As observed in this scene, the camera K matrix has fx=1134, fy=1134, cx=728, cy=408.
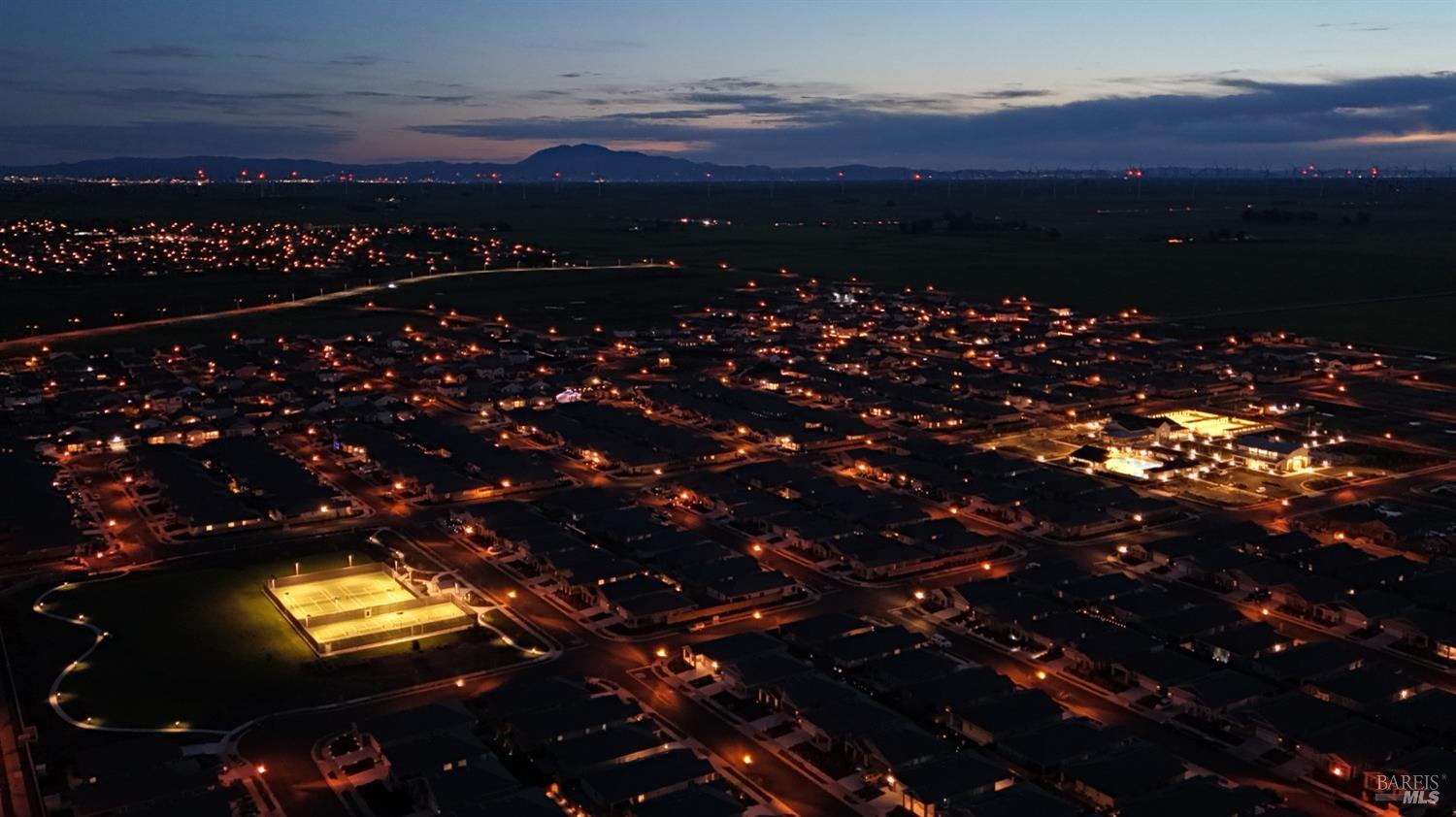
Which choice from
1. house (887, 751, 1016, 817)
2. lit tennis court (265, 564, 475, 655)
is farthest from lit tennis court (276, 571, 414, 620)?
house (887, 751, 1016, 817)

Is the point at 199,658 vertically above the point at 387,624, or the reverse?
the point at 387,624

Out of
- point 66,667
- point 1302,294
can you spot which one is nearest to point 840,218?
point 1302,294

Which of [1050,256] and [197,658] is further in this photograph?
[1050,256]

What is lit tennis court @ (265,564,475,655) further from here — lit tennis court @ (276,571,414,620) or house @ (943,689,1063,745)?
house @ (943,689,1063,745)

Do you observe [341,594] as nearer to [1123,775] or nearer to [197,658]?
[197,658]

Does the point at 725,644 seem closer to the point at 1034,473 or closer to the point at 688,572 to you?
the point at 688,572

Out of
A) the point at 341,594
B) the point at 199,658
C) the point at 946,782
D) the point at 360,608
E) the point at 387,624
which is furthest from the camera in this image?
the point at 341,594

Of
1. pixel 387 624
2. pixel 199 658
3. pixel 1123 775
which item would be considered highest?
pixel 1123 775

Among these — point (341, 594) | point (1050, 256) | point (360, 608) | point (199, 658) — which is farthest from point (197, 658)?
point (1050, 256)
